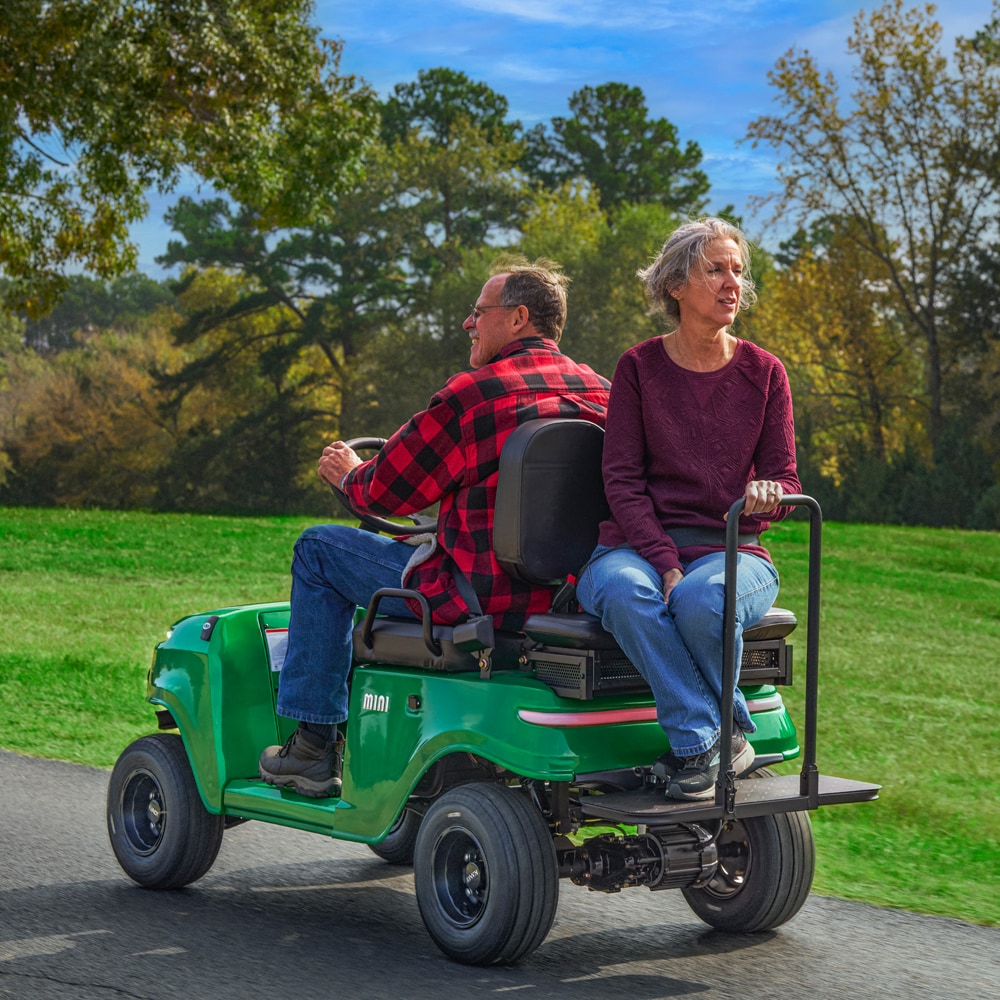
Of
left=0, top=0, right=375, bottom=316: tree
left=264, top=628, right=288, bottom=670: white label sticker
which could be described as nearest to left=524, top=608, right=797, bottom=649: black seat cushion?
left=264, top=628, right=288, bottom=670: white label sticker

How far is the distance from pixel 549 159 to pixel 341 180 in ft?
132

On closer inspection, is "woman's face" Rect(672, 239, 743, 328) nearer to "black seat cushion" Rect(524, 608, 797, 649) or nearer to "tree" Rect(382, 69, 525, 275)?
"black seat cushion" Rect(524, 608, 797, 649)

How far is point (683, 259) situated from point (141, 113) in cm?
1687

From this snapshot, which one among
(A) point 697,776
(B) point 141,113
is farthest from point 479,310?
(B) point 141,113

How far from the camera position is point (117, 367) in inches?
2079

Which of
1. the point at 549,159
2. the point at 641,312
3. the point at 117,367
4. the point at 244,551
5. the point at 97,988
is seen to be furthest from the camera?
the point at 549,159

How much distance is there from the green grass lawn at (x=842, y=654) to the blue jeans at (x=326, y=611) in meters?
1.91

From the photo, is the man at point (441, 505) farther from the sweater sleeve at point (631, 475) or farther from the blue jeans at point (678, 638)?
the blue jeans at point (678, 638)

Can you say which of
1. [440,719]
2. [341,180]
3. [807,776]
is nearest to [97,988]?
[440,719]

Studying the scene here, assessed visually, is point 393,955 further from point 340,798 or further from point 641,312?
point 641,312

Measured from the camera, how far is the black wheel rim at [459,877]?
4164 mm

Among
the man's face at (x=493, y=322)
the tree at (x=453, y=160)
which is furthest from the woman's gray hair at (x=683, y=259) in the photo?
the tree at (x=453, y=160)

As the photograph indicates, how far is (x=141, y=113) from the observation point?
19844 mm

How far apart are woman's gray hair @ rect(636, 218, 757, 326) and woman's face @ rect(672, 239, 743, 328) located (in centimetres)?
2
